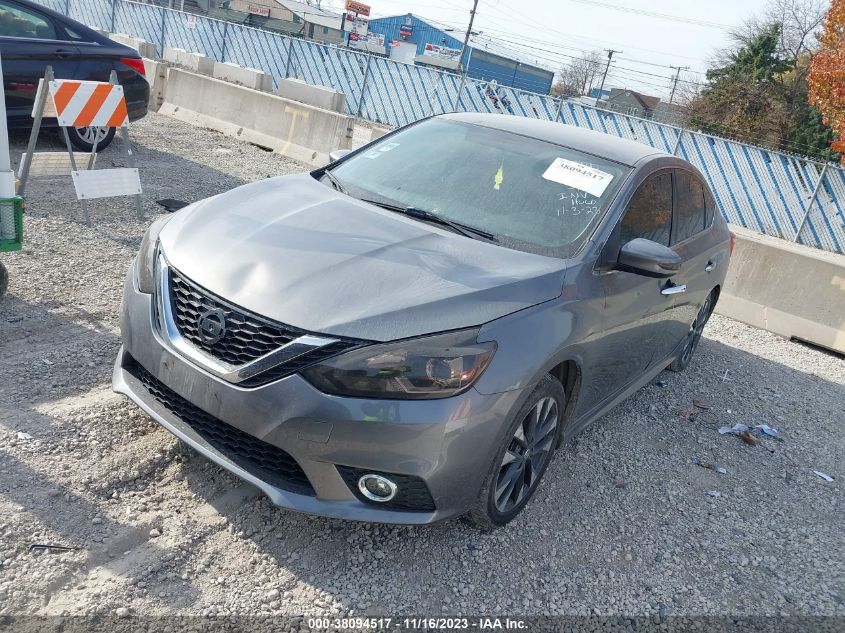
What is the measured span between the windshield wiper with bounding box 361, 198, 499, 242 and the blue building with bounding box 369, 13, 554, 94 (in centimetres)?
5371

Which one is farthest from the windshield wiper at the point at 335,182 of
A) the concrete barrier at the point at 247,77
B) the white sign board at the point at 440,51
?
the white sign board at the point at 440,51

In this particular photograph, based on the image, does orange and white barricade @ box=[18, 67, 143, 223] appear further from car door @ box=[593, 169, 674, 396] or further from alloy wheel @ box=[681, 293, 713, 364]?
alloy wheel @ box=[681, 293, 713, 364]

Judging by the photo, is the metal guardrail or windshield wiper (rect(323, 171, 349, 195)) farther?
the metal guardrail

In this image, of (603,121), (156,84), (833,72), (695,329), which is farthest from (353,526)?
(833,72)

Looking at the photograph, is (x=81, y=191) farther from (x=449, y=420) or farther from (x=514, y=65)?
(x=514, y=65)

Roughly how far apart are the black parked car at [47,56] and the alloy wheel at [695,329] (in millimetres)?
6313

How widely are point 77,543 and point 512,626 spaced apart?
172 cm

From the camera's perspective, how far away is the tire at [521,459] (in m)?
3.05

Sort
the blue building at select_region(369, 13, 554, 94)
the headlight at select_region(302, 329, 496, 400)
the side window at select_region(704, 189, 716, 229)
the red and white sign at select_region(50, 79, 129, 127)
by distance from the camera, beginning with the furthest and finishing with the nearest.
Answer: the blue building at select_region(369, 13, 554, 94), the red and white sign at select_region(50, 79, 129, 127), the side window at select_region(704, 189, 716, 229), the headlight at select_region(302, 329, 496, 400)

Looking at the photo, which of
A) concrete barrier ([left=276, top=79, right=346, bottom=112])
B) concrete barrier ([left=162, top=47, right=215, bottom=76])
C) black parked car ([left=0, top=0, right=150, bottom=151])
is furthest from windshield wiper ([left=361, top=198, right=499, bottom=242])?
concrete barrier ([left=162, top=47, right=215, bottom=76])

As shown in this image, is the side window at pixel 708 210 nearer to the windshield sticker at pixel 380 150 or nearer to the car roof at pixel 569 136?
the car roof at pixel 569 136

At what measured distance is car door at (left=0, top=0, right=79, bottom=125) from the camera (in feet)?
26.2

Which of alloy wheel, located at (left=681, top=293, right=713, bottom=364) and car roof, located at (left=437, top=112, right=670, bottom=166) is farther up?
car roof, located at (left=437, top=112, right=670, bottom=166)

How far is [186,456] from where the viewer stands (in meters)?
3.44
